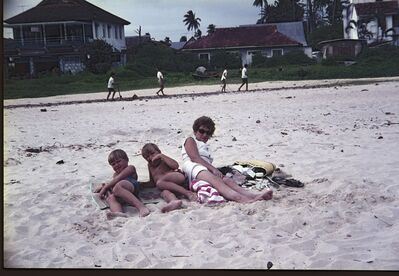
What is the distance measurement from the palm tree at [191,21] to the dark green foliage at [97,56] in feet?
1.97

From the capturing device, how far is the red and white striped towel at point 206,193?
3244mm

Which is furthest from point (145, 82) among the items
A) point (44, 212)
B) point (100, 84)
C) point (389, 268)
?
point (389, 268)

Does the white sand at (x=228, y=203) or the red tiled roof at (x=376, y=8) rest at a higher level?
the red tiled roof at (x=376, y=8)

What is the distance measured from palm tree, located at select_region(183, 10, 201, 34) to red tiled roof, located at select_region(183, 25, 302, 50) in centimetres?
10

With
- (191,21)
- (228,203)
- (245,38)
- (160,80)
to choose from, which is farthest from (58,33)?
(228,203)

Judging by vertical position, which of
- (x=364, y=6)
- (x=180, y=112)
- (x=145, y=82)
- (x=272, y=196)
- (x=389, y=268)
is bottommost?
(x=389, y=268)

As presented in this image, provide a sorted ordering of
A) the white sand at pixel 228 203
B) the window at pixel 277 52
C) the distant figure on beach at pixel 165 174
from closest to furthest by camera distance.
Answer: the white sand at pixel 228 203 < the distant figure on beach at pixel 165 174 < the window at pixel 277 52

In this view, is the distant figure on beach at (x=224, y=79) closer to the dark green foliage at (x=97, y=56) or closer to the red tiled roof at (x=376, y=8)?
the dark green foliage at (x=97, y=56)

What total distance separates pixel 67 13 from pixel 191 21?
0.91 metres

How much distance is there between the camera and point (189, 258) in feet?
8.95

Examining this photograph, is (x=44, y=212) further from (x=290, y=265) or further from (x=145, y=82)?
(x=290, y=265)

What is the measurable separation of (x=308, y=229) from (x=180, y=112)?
1457 mm

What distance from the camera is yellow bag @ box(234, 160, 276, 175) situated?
3631mm

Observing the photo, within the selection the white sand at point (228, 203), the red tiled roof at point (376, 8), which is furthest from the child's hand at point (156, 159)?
the red tiled roof at point (376, 8)
